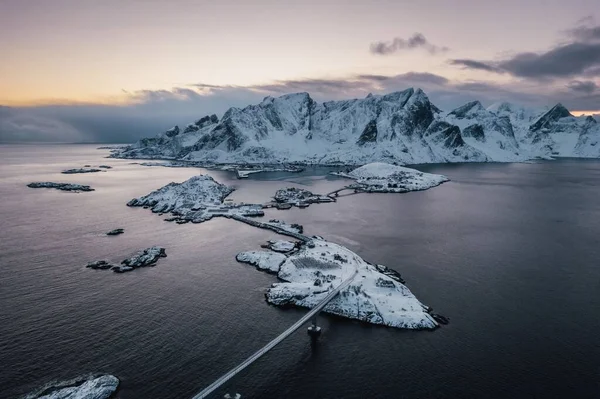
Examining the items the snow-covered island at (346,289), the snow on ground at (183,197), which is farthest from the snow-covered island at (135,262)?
the snow on ground at (183,197)

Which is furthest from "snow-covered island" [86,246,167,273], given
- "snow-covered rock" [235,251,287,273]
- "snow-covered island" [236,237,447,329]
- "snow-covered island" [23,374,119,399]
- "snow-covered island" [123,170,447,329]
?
"snow-covered island" [23,374,119,399]

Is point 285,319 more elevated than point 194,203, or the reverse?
point 194,203

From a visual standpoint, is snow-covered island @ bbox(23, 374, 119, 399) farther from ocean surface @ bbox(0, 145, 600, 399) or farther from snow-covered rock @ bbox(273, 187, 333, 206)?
snow-covered rock @ bbox(273, 187, 333, 206)

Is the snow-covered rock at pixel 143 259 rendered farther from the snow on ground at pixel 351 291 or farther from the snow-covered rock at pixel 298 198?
the snow-covered rock at pixel 298 198

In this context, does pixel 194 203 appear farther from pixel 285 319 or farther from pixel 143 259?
pixel 285 319

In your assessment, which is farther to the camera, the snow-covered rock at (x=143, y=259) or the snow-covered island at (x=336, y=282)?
the snow-covered rock at (x=143, y=259)

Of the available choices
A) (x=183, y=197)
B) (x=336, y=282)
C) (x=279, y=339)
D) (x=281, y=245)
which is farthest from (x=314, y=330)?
(x=183, y=197)
